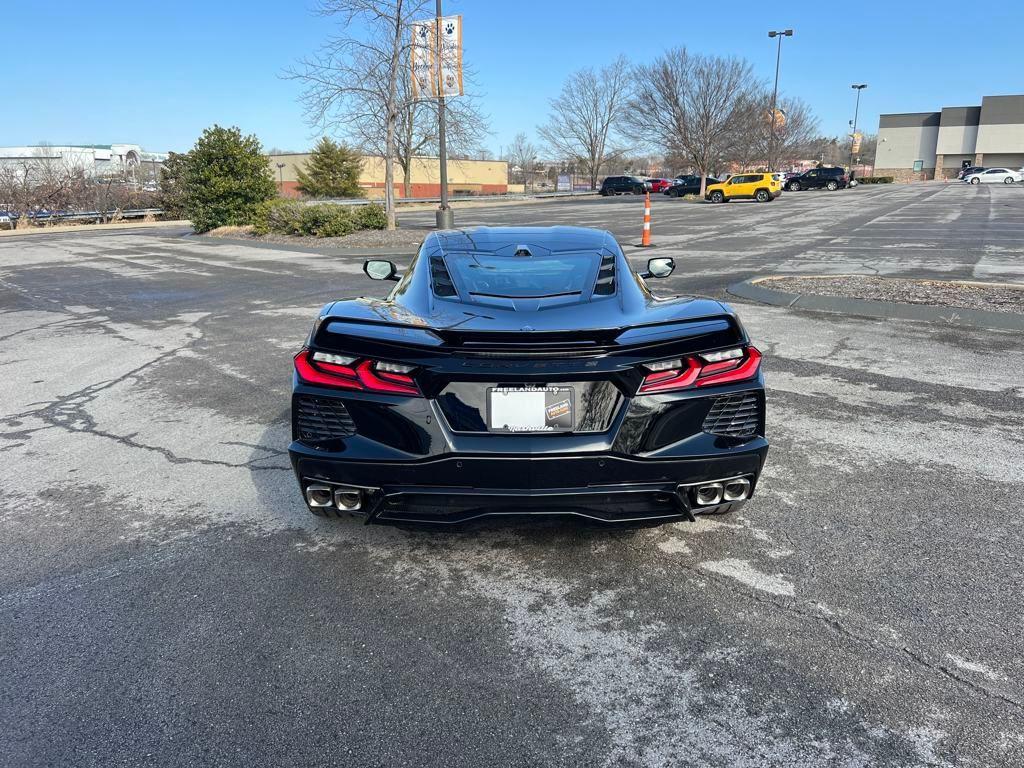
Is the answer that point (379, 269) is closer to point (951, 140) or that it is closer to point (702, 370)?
point (702, 370)

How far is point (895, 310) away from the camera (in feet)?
28.4

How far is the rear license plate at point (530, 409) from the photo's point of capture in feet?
9.00

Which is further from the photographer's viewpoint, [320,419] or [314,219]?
[314,219]

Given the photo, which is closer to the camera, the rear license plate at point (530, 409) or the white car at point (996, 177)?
the rear license plate at point (530, 409)

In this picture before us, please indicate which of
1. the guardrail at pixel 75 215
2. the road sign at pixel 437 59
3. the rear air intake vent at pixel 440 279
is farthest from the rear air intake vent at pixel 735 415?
the guardrail at pixel 75 215

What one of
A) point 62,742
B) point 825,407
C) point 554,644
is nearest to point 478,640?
point 554,644

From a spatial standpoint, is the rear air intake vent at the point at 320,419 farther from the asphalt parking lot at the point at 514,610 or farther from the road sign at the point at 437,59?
the road sign at the point at 437,59

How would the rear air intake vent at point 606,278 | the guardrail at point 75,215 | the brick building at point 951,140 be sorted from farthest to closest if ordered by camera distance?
the brick building at point 951,140, the guardrail at point 75,215, the rear air intake vent at point 606,278

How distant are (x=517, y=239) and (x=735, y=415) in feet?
6.21

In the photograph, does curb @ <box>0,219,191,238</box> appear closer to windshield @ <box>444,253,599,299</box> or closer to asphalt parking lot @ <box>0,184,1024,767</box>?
asphalt parking lot @ <box>0,184,1024,767</box>

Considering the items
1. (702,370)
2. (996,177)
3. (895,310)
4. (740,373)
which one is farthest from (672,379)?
(996,177)

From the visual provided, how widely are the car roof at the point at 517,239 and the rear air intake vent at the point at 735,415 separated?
1.49 m

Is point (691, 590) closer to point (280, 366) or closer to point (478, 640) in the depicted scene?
point (478, 640)

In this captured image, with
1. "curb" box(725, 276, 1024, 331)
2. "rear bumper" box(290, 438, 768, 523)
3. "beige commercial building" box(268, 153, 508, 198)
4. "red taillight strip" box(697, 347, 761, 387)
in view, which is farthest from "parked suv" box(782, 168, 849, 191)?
"rear bumper" box(290, 438, 768, 523)
